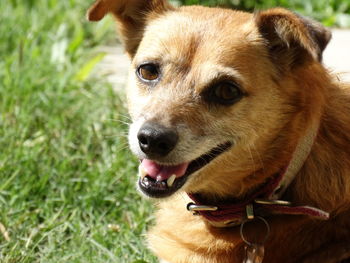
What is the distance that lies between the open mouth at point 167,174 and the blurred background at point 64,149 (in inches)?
21.1

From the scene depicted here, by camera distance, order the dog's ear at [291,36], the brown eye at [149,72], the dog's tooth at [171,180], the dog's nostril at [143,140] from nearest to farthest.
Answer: the dog's ear at [291,36]
the dog's nostril at [143,140]
the dog's tooth at [171,180]
the brown eye at [149,72]

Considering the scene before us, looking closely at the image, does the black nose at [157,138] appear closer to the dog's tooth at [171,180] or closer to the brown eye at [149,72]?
the dog's tooth at [171,180]

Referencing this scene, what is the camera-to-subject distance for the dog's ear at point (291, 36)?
3104mm

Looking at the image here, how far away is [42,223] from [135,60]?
1.25 m

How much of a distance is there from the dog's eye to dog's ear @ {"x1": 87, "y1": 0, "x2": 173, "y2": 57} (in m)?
0.74

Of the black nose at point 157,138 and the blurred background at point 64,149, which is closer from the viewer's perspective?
the black nose at point 157,138

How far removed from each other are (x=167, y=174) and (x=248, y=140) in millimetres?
434

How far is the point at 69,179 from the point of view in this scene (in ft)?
14.7

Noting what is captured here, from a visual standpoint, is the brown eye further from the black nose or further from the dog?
the black nose

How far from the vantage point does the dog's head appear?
10.8 ft

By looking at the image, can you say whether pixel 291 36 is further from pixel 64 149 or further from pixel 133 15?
pixel 64 149

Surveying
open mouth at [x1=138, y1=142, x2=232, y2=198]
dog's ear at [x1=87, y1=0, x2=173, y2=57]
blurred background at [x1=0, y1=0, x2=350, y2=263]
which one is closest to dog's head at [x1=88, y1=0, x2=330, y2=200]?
open mouth at [x1=138, y1=142, x2=232, y2=198]

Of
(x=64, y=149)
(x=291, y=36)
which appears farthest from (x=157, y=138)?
(x=64, y=149)

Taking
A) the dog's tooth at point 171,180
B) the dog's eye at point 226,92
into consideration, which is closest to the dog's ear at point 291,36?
the dog's eye at point 226,92
